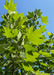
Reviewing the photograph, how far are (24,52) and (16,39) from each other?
26cm

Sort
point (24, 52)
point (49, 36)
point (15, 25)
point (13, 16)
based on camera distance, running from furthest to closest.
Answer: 1. point (49, 36)
2. point (13, 16)
3. point (15, 25)
4. point (24, 52)

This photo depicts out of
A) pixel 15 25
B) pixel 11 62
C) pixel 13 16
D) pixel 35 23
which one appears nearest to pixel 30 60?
pixel 11 62

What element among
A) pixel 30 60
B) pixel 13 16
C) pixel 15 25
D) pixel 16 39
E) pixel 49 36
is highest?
pixel 49 36

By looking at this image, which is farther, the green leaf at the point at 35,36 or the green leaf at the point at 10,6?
the green leaf at the point at 10,6

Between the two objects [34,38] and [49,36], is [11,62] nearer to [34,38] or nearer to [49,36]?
[34,38]

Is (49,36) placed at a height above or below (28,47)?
above

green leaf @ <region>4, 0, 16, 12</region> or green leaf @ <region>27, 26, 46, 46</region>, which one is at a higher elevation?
green leaf @ <region>4, 0, 16, 12</region>

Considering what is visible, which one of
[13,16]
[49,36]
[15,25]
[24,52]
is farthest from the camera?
[49,36]

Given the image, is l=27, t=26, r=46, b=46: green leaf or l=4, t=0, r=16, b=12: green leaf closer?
l=27, t=26, r=46, b=46: green leaf

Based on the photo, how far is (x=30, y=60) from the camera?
181cm

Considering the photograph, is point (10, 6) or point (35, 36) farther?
point (10, 6)

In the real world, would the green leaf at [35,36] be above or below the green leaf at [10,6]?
below

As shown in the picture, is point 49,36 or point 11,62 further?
point 49,36

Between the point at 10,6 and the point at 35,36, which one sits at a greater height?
the point at 10,6
